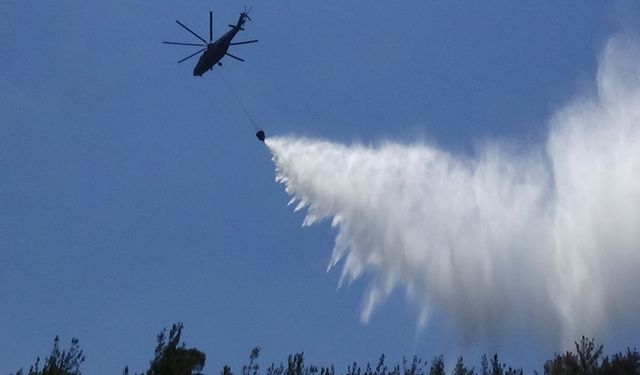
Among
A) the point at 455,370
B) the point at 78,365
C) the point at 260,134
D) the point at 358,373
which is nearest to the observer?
the point at 260,134

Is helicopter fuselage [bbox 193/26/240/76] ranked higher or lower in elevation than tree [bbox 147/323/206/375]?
higher

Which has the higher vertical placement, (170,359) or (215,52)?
(215,52)

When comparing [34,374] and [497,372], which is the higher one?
[497,372]

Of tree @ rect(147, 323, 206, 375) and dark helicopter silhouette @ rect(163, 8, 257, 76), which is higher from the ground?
dark helicopter silhouette @ rect(163, 8, 257, 76)

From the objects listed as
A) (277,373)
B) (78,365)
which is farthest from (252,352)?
(78,365)

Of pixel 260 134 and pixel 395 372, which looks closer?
pixel 260 134

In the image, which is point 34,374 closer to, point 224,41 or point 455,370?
point 224,41

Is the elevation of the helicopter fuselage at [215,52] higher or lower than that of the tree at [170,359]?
higher

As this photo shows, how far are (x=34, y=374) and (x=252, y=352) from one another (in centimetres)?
2316

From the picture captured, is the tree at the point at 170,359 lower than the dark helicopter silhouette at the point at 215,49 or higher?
lower

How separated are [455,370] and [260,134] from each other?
121ft

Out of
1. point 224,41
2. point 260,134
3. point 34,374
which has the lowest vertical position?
point 34,374

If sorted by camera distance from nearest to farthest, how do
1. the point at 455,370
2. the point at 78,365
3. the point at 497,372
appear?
1. the point at 78,365
2. the point at 497,372
3. the point at 455,370

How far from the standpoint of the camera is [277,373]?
8312 centimetres
